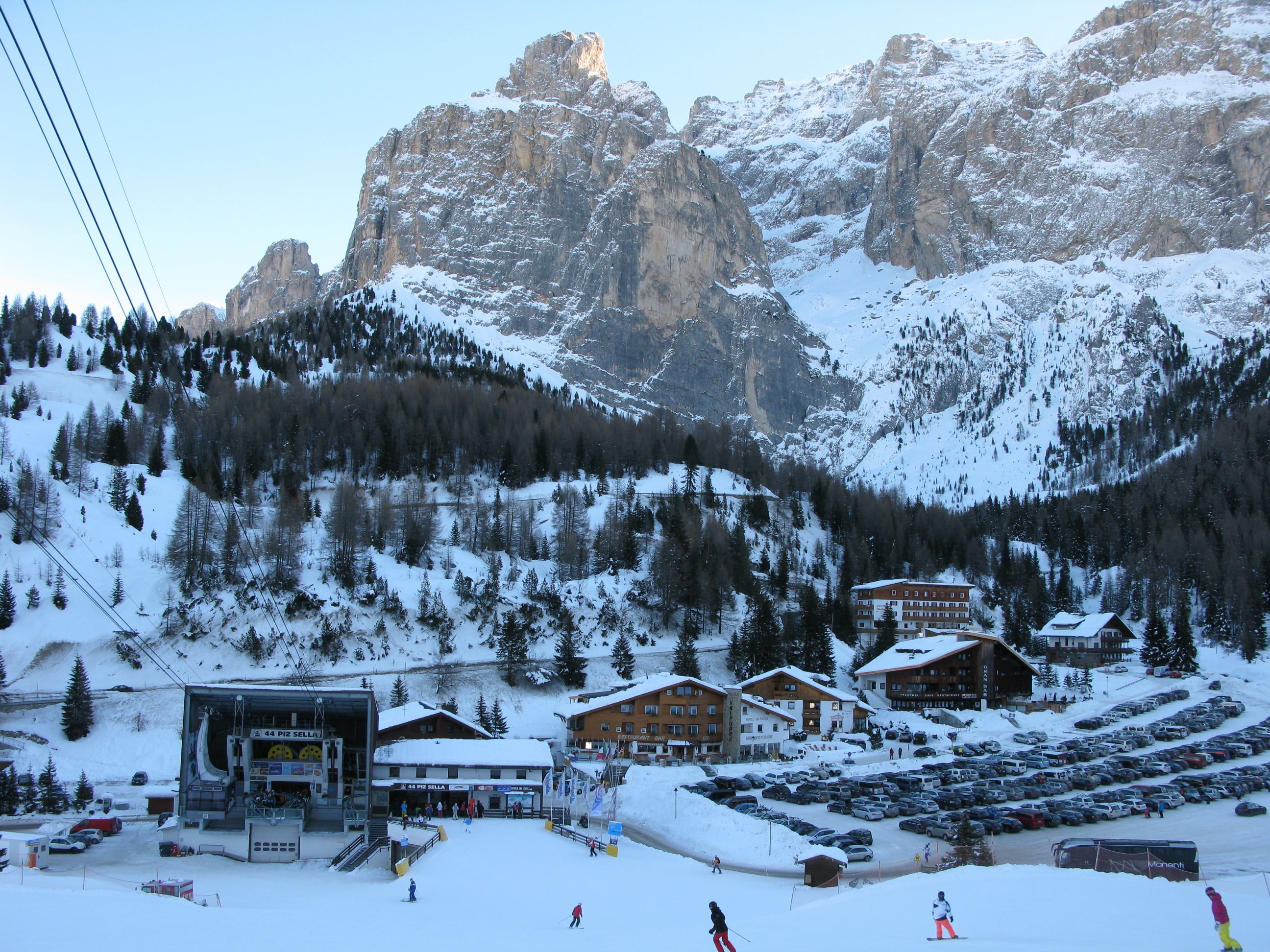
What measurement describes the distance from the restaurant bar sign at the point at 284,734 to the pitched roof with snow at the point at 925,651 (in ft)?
162

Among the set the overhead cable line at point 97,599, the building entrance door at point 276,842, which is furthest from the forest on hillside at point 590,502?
the building entrance door at point 276,842

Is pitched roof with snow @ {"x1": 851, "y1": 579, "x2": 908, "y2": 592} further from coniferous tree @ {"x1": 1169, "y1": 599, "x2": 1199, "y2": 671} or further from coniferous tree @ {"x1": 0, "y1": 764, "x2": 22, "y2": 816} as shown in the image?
coniferous tree @ {"x1": 0, "y1": 764, "x2": 22, "y2": 816}

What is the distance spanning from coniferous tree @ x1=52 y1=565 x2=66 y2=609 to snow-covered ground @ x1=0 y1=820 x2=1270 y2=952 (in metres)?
37.8

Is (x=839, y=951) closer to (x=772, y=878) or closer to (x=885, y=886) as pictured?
(x=885, y=886)

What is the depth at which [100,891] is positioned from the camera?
24.7 meters

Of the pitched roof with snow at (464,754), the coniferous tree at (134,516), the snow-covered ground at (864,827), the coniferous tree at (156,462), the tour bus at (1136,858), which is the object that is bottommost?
the snow-covered ground at (864,827)

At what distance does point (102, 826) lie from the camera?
1576 inches

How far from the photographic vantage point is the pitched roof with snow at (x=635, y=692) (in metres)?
63.0

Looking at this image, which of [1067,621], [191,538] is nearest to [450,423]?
[191,538]

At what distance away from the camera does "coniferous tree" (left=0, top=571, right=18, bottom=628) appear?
65.9 meters

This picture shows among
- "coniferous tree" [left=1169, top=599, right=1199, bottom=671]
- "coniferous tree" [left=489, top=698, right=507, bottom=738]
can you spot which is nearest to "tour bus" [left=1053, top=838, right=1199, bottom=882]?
"coniferous tree" [left=489, top=698, right=507, bottom=738]

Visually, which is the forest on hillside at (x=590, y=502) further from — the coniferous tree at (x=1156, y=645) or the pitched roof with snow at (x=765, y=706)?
the pitched roof with snow at (x=765, y=706)

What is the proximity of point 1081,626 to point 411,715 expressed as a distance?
228ft

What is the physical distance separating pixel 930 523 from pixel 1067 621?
113ft
